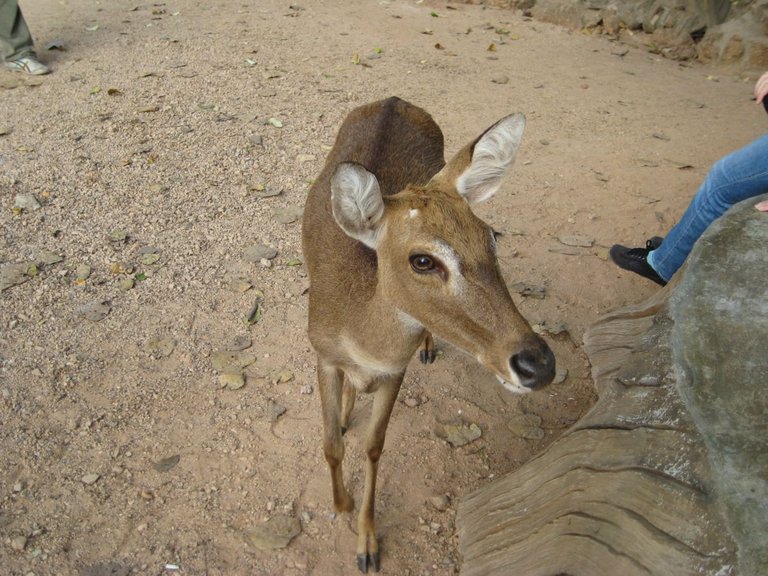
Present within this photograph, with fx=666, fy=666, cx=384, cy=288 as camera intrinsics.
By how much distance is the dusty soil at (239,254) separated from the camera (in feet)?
9.43

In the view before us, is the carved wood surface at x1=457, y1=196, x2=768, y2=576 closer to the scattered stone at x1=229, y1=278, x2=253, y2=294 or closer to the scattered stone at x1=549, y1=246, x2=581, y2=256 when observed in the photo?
the scattered stone at x1=549, y1=246, x2=581, y2=256

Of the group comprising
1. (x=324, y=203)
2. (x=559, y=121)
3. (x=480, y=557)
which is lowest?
(x=559, y=121)

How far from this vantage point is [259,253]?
438 centimetres

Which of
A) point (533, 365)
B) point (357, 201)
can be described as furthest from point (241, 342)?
point (533, 365)

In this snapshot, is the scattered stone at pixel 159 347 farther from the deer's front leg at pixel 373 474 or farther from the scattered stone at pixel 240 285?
the deer's front leg at pixel 373 474

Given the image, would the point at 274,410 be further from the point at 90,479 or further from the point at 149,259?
the point at 149,259

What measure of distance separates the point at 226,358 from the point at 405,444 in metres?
1.09

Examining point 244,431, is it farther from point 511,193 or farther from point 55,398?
point 511,193

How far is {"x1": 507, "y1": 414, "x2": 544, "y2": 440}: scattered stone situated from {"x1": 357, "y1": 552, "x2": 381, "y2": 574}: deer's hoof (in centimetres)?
100

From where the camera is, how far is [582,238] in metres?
4.74

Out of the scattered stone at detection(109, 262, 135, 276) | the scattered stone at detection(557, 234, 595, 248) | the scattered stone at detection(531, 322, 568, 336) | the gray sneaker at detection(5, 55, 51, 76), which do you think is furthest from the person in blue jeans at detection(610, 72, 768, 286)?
the gray sneaker at detection(5, 55, 51, 76)

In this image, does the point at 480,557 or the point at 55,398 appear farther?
the point at 55,398

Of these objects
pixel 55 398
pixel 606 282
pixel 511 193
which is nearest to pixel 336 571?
pixel 55 398

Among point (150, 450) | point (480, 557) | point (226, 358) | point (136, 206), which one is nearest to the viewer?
point (480, 557)
